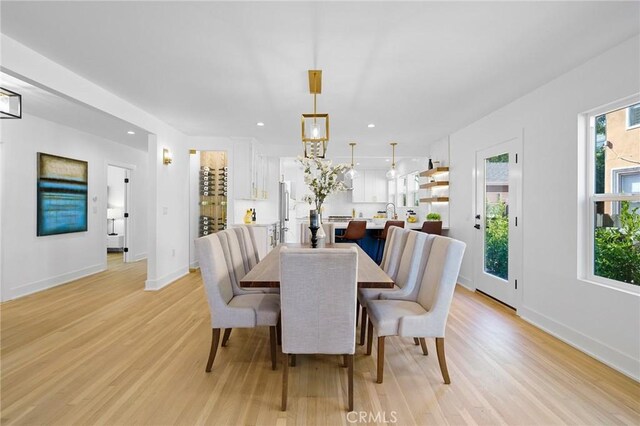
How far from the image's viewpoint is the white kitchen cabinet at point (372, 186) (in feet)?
A: 30.5

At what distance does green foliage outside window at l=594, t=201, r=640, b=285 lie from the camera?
2.37 m

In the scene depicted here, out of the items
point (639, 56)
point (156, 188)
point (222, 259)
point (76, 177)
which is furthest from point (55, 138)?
point (639, 56)

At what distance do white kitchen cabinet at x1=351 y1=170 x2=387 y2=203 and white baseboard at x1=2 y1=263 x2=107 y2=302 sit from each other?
6.62 meters

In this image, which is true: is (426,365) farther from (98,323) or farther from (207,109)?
(207,109)

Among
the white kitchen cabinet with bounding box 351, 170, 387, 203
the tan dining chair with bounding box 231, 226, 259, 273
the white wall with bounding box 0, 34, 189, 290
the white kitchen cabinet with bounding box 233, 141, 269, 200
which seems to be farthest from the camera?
the white kitchen cabinet with bounding box 351, 170, 387, 203

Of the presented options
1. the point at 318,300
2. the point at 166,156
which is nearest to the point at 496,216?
the point at 318,300

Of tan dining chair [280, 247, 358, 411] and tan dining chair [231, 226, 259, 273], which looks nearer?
tan dining chair [280, 247, 358, 411]

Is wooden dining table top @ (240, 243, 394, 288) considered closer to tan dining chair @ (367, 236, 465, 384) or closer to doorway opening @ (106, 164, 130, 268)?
tan dining chair @ (367, 236, 465, 384)

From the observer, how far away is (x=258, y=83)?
3.15 m


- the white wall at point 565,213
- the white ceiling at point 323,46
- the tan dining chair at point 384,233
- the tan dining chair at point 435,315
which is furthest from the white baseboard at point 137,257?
the white wall at point 565,213

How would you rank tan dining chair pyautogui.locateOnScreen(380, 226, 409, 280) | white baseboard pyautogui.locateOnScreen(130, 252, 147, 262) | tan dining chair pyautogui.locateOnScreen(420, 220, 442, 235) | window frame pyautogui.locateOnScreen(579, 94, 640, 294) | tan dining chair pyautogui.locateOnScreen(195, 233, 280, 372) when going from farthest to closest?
1. white baseboard pyautogui.locateOnScreen(130, 252, 147, 262)
2. tan dining chair pyautogui.locateOnScreen(420, 220, 442, 235)
3. tan dining chair pyautogui.locateOnScreen(380, 226, 409, 280)
4. window frame pyautogui.locateOnScreen(579, 94, 640, 294)
5. tan dining chair pyautogui.locateOnScreen(195, 233, 280, 372)

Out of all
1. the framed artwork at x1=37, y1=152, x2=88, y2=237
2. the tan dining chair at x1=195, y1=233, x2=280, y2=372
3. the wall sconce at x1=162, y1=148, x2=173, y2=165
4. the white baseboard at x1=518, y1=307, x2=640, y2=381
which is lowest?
the white baseboard at x1=518, y1=307, x2=640, y2=381

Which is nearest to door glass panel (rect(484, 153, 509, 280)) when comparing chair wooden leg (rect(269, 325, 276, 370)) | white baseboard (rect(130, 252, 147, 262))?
chair wooden leg (rect(269, 325, 276, 370))

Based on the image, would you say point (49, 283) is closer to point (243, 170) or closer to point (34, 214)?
point (34, 214)
